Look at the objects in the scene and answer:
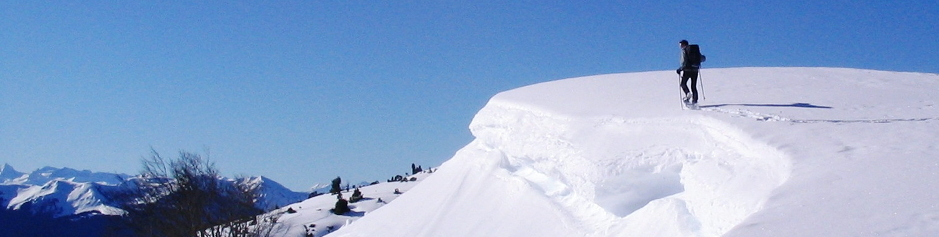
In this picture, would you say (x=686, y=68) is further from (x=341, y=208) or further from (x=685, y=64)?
(x=341, y=208)

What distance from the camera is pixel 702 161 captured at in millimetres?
8453

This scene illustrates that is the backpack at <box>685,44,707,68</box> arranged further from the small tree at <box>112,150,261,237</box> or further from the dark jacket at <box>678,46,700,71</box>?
the small tree at <box>112,150,261,237</box>

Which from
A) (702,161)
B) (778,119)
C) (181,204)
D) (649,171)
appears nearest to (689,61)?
(778,119)

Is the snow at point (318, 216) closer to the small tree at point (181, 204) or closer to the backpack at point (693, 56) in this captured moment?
the small tree at point (181, 204)

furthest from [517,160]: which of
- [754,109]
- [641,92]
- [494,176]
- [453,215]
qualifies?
[754,109]

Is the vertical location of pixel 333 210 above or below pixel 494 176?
above

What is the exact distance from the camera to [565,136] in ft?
36.1

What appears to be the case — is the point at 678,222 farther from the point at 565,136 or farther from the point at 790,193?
the point at 565,136

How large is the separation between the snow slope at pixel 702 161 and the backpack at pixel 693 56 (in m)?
0.64

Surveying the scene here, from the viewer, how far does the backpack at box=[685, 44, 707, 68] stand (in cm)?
1208

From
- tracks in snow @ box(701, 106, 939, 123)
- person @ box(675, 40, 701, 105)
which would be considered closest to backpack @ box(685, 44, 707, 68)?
person @ box(675, 40, 701, 105)

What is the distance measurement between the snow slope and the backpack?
64 centimetres

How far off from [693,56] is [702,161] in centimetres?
407

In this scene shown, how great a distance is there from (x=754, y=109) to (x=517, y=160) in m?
4.21
